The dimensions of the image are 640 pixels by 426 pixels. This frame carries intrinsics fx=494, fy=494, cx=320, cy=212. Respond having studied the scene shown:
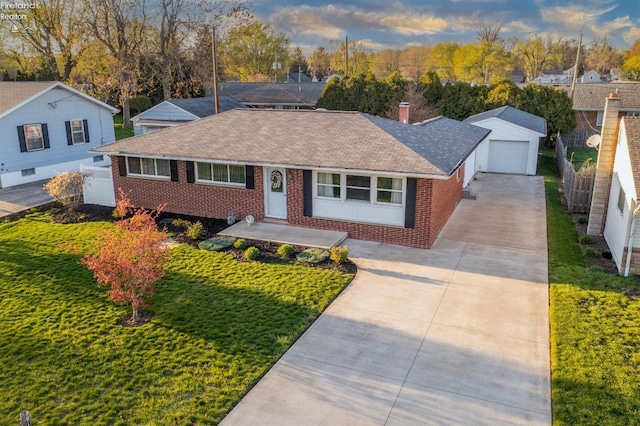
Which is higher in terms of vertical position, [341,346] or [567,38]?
[567,38]

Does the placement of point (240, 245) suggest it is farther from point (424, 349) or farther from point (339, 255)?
point (424, 349)

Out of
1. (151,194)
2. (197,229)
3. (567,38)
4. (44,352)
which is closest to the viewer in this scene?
(44,352)

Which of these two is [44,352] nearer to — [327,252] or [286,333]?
[286,333]

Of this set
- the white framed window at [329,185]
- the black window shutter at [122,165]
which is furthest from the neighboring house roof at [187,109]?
the white framed window at [329,185]

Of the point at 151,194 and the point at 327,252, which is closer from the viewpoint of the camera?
the point at 327,252

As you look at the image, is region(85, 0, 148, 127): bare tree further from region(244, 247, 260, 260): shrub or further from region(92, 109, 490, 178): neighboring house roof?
region(244, 247, 260, 260): shrub

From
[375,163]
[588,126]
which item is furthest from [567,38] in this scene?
[375,163]
